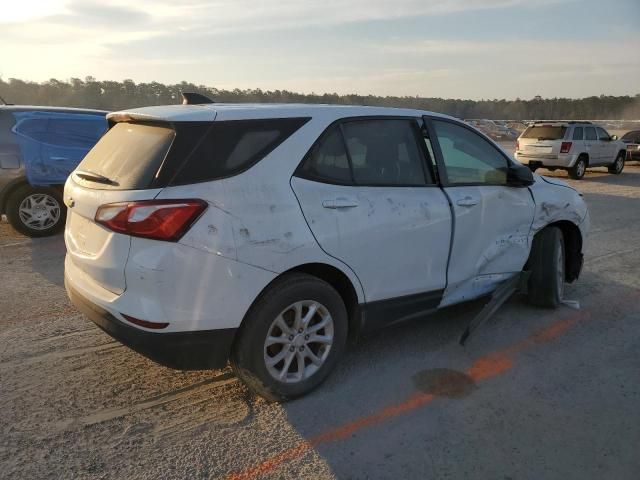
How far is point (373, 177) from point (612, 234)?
598 cm

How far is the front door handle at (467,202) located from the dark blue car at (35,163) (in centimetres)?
572

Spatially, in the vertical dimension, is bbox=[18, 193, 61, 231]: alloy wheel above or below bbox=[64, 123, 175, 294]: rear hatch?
below

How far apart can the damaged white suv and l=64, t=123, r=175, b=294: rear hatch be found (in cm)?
1

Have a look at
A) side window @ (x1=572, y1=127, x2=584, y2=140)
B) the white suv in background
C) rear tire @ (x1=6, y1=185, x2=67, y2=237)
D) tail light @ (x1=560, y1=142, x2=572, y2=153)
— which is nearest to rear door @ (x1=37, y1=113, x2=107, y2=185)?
rear tire @ (x1=6, y1=185, x2=67, y2=237)

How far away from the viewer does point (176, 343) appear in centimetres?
277

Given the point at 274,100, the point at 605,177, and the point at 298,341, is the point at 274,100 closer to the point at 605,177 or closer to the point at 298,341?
the point at 605,177

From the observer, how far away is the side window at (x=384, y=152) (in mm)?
3395

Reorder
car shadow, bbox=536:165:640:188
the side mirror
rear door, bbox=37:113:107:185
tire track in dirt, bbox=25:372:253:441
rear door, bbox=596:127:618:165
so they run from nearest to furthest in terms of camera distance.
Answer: tire track in dirt, bbox=25:372:253:441 < the side mirror < rear door, bbox=37:113:107:185 < car shadow, bbox=536:165:640:188 < rear door, bbox=596:127:618:165

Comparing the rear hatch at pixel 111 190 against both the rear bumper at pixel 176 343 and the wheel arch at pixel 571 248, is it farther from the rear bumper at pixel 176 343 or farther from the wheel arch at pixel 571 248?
the wheel arch at pixel 571 248

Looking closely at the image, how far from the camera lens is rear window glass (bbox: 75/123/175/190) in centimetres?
281

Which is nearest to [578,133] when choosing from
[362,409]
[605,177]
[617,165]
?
[605,177]

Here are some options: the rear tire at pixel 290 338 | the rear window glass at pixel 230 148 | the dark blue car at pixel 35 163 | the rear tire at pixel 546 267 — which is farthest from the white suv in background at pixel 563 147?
the rear window glass at pixel 230 148

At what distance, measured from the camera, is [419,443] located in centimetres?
285

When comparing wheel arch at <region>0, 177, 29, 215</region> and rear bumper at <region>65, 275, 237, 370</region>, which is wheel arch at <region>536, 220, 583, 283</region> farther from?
wheel arch at <region>0, 177, 29, 215</region>
